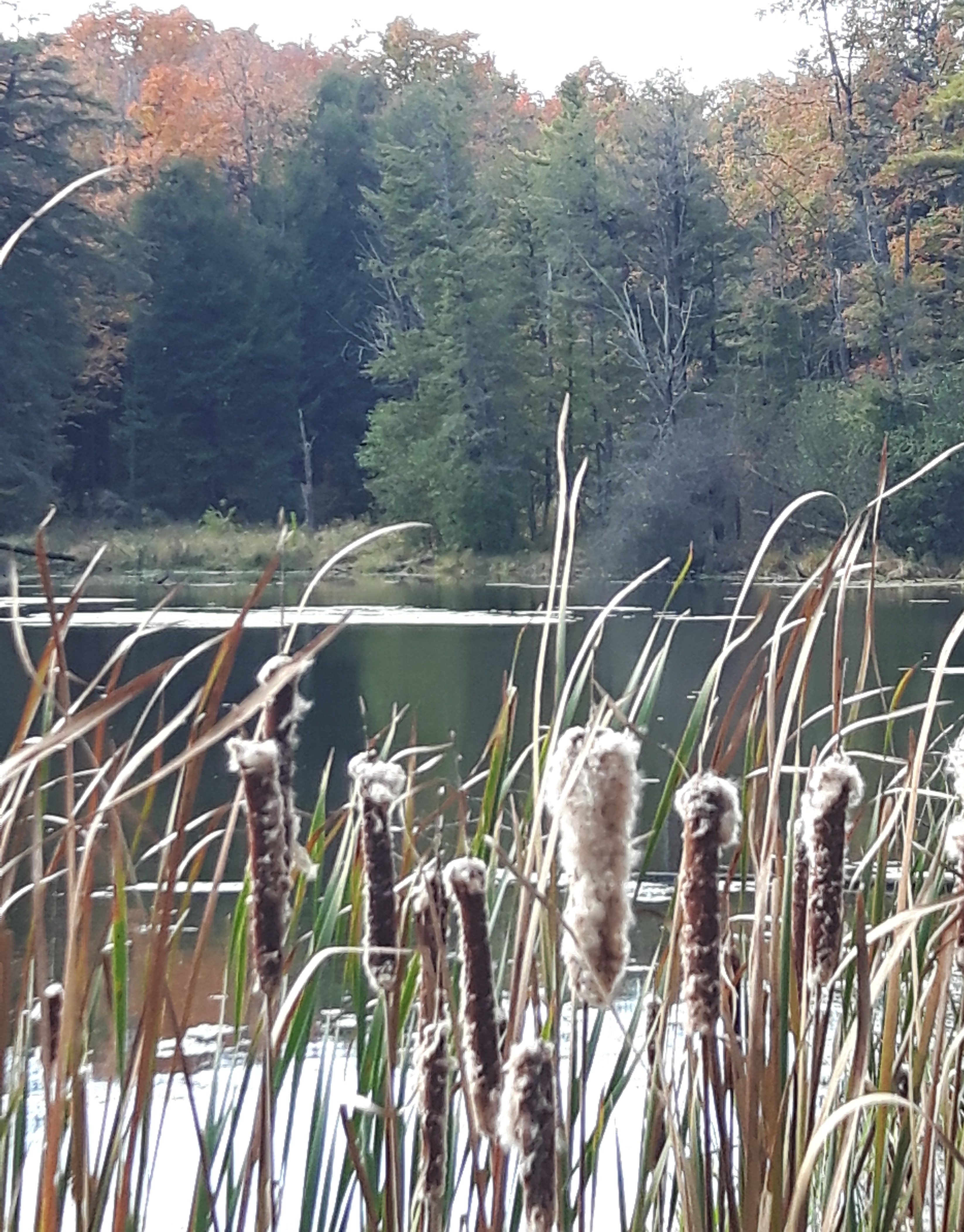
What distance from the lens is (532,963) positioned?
0.86 m

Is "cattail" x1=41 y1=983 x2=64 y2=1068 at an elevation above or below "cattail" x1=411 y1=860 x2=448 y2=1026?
below

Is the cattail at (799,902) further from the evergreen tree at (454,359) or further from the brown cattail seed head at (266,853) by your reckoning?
the evergreen tree at (454,359)

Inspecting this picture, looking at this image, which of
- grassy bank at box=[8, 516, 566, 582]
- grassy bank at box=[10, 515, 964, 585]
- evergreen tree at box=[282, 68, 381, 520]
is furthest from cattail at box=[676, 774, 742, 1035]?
evergreen tree at box=[282, 68, 381, 520]

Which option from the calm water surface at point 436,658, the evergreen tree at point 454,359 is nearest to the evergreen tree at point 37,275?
the evergreen tree at point 454,359

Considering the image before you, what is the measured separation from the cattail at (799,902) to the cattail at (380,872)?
0.86 feet

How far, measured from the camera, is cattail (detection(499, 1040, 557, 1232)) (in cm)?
56

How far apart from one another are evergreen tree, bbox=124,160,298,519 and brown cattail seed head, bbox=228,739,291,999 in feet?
78.2

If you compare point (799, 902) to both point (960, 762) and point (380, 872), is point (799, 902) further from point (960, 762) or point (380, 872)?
point (380, 872)

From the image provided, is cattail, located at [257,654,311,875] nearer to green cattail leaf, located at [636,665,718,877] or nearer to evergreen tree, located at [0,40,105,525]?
green cattail leaf, located at [636,665,718,877]

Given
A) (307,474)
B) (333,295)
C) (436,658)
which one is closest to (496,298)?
(307,474)

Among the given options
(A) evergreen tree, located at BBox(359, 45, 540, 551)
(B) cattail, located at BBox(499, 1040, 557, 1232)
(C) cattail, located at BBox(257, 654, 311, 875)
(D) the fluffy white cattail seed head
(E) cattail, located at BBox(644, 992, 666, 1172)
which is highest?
(A) evergreen tree, located at BBox(359, 45, 540, 551)

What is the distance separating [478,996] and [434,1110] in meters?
0.09

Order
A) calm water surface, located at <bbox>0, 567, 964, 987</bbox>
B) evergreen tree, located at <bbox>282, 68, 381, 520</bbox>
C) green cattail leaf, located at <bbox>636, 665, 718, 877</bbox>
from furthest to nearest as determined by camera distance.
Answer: evergreen tree, located at <bbox>282, 68, 381, 520</bbox>
calm water surface, located at <bbox>0, 567, 964, 987</bbox>
green cattail leaf, located at <bbox>636, 665, 718, 877</bbox>

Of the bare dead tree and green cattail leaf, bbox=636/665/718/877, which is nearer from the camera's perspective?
green cattail leaf, bbox=636/665/718/877
